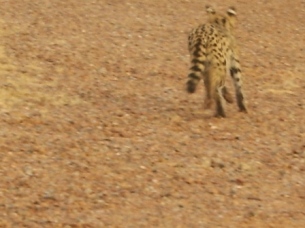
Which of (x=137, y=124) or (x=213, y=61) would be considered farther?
(x=213, y=61)

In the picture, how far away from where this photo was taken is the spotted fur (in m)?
10.2

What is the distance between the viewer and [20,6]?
1448 cm

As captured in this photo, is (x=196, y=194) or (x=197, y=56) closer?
(x=196, y=194)

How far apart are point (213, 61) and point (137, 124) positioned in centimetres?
108

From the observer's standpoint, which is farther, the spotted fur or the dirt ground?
the spotted fur

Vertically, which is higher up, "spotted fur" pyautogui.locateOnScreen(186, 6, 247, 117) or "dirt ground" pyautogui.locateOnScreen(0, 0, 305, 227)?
"spotted fur" pyautogui.locateOnScreen(186, 6, 247, 117)

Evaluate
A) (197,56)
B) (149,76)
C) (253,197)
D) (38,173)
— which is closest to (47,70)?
(149,76)

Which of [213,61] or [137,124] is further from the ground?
[213,61]

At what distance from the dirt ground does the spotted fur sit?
0.79 ft

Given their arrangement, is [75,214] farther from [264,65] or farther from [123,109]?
[264,65]

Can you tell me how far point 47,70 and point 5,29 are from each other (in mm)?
1634

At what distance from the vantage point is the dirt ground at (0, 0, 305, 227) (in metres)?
7.75

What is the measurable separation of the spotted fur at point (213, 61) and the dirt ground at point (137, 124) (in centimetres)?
24

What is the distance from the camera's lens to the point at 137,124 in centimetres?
1008
